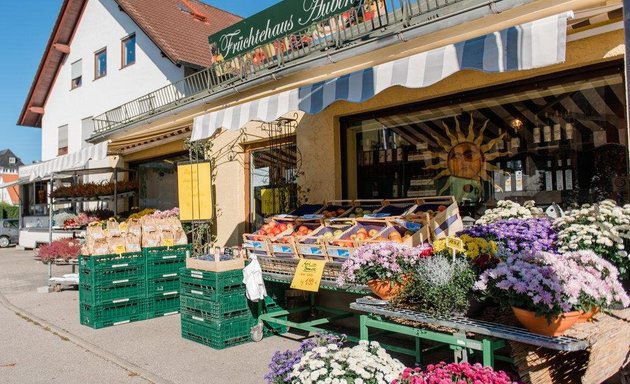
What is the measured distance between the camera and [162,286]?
762 centimetres

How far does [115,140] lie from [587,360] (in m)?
10.6

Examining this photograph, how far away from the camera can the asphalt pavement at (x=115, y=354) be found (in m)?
5.04

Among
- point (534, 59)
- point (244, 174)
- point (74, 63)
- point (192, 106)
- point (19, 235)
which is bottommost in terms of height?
point (19, 235)

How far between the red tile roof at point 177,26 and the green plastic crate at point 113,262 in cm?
925

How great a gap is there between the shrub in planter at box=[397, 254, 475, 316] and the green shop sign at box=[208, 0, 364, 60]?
15.0 ft

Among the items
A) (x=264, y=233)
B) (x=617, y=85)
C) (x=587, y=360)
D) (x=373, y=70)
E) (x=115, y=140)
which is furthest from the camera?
(x=115, y=140)

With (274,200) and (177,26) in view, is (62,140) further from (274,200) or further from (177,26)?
(274,200)

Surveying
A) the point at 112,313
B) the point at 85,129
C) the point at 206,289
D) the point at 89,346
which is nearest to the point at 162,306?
the point at 112,313

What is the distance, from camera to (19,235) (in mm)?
24062

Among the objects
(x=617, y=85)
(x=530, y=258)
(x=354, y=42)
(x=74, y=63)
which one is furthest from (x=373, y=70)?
(x=74, y=63)

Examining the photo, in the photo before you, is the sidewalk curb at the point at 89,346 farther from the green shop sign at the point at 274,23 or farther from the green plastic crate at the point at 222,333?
the green shop sign at the point at 274,23

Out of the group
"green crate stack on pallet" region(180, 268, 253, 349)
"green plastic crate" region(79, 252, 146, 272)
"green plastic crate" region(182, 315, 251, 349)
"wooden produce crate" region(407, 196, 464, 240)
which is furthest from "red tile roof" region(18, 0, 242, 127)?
"wooden produce crate" region(407, 196, 464, 240)

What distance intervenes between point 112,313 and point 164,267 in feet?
3.00

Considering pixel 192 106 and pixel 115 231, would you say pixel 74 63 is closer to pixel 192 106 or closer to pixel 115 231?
pixel 192 106
